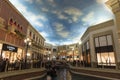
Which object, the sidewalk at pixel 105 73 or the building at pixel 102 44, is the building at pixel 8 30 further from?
the building at pixel 102 44

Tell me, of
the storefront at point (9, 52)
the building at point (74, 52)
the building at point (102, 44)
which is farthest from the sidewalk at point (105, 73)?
the building at point (74, 52)

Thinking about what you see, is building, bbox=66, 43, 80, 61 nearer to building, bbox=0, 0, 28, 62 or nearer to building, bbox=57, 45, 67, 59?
building, bbox=57, 45, 67, 59

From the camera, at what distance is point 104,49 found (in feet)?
78.3

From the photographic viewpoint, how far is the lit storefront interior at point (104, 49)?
2261cm

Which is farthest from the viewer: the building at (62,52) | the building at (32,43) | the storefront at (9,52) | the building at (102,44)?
the building at (62,52)

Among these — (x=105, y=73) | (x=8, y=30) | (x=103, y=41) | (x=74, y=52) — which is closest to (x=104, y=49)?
(x=103, y=41)

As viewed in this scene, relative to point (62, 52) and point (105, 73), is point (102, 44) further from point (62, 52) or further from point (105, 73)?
point (62, 52)

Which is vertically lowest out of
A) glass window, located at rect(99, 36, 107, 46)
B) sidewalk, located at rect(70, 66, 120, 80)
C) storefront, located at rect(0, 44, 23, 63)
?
sidewalk, located at rect(70, 66, 120, 80)

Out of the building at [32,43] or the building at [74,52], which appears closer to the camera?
the building at [32,43]

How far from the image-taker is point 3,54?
17328mm

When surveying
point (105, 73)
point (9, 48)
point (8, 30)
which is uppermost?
point (8, 30)

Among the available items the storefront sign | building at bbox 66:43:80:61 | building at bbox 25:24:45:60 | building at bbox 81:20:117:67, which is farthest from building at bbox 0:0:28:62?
building at bbox 66:43:80:61

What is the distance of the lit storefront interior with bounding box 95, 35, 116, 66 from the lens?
22608mm

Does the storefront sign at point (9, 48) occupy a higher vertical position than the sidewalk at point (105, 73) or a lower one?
higher
